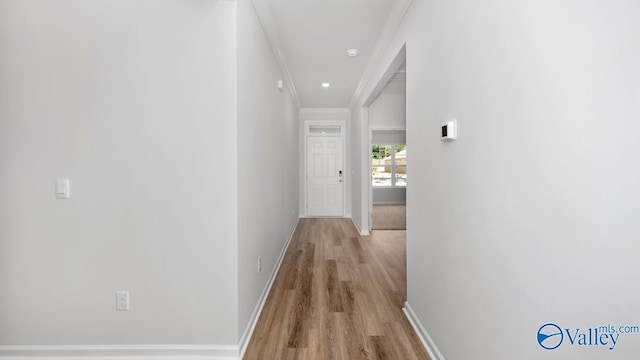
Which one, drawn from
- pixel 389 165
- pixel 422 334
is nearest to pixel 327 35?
pixel 422 334

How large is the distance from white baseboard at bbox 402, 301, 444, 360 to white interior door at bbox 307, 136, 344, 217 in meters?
4.35

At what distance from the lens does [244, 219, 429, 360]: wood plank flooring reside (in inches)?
74.7

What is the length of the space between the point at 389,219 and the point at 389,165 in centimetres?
311

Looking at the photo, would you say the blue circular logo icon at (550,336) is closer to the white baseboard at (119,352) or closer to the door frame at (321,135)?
the white baseboard at (119,352)

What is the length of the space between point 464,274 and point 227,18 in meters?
1.91

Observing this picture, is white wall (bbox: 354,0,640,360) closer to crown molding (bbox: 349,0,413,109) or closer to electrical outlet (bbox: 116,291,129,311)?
crown molding (bbox: 349,0,413,109)

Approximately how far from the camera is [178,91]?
5.76ft

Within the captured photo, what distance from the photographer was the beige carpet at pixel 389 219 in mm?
5836

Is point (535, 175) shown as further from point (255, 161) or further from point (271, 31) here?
point (271, 31)

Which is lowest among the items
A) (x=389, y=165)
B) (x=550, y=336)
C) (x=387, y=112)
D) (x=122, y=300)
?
(x=122, y=300)

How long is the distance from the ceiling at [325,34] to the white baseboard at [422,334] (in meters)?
2.40

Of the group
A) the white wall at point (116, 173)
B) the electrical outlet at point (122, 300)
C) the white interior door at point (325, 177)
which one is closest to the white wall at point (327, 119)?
the white interior door at point (325, 177)

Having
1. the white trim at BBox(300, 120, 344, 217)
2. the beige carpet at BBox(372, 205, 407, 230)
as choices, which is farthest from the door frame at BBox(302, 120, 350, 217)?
the beige carpet at BBox(372, 205, 407, 230)

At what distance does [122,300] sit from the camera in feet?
5.87
